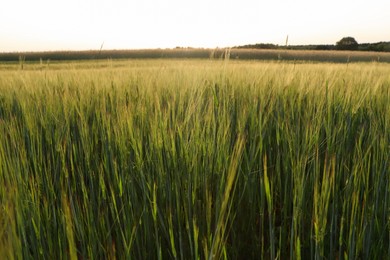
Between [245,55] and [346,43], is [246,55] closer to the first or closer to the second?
[245,55]

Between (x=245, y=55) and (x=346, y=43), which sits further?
(x=346, y=43)

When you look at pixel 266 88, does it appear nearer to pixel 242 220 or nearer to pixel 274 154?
pixel 274 154

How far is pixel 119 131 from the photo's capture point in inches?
33.4

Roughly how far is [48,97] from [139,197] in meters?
0.89

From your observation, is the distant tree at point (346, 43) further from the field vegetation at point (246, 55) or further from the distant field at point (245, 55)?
the distant field at point (245, 55)

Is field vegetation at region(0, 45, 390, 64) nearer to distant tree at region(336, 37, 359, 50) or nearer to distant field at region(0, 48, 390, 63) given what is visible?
distant field at region(0, 48, 390, 63)

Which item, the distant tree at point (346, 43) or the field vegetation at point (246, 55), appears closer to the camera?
the field vegetation at point (246, 55)

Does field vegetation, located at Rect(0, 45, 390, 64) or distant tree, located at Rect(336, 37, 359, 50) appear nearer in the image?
field vegetation, located at Rect(0, 45, 390, 64)

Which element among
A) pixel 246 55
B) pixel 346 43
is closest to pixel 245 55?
pixel 246 55

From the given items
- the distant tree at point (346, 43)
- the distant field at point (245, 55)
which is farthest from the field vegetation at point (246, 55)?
the distant tree at point (346, 43)

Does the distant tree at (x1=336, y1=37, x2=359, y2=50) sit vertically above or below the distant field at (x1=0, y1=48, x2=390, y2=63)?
above

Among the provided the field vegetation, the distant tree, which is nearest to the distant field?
the field vegetation

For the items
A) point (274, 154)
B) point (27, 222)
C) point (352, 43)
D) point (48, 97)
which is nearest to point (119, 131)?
point (27, 222)

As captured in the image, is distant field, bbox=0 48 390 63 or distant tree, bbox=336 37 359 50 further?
distant tree, bbox=336 37 359 50
